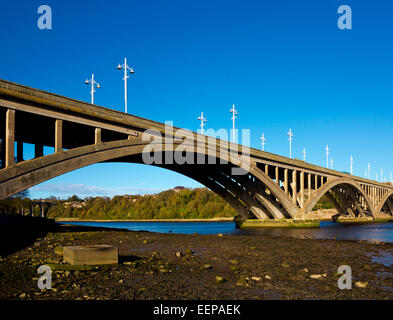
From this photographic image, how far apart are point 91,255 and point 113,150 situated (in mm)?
15474

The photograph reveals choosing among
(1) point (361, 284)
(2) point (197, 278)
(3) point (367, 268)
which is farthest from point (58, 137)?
(1) point (361, 284)

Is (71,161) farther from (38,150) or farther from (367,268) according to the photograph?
(367,268)

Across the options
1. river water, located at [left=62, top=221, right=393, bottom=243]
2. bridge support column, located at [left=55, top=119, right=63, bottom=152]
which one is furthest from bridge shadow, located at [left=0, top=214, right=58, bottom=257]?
river water, located at [left=62, top=221, right=393, bottom=243]

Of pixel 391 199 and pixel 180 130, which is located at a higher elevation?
pixel 180 130

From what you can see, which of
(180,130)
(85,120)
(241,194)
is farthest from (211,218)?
(85,120)

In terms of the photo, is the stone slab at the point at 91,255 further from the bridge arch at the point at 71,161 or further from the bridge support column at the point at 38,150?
the bridge support column at the point at 38,150

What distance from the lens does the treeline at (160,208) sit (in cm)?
14825

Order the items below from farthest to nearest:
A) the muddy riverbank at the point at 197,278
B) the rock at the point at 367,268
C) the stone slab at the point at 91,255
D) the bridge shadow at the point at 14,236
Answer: the bridge shadow at the point at 14,236
the rock at the point at 367,268
the stone slab at the point at 91,255
the muddy riverbank at the point at 197,278

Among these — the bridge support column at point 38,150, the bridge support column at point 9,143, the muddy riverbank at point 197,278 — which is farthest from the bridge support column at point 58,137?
the muddy riverbank at point 197,278

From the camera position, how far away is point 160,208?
524 ft

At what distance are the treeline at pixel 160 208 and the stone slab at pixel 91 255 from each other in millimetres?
127109

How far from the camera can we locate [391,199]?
114m
